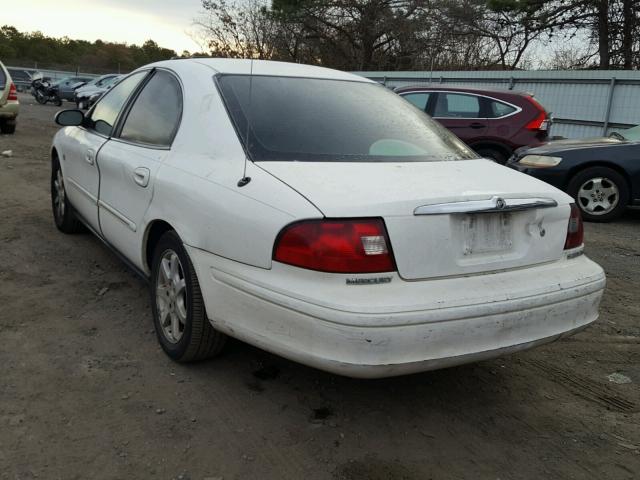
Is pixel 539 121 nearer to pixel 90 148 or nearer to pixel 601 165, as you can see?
pixel 601 165

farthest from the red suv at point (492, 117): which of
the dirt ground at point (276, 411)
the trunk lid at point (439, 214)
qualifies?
the trunk lid at point (439, 214)

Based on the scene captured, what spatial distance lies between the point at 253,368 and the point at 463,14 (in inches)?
990

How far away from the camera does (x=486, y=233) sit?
2545 millimetres

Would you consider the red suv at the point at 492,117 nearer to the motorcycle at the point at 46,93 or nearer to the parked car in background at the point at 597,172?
the parked car in background at the point at 597,172

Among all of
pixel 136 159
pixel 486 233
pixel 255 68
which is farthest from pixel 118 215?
pixel 486 233

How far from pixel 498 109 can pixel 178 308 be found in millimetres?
7909

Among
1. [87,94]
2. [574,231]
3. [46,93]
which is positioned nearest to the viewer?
[574,231]

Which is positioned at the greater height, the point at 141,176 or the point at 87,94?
the point at 87,94

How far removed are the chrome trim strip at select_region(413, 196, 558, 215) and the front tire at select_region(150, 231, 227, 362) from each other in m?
1.14

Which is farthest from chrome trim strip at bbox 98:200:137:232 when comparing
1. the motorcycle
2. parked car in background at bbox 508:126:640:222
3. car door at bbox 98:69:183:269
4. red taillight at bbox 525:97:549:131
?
the motorcycle

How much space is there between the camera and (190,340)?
9.73 ft

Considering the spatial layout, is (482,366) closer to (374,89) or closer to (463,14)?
(374,89)

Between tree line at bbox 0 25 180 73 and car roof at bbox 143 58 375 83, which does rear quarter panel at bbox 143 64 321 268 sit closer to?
car roof at bbox 143 58 375 83

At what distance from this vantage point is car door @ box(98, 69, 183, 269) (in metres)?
3.31
